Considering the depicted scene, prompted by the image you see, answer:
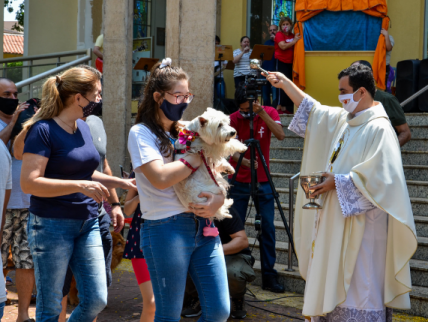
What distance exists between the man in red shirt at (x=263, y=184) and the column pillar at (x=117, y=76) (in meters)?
2.89

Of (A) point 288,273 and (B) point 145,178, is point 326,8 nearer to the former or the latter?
(A) point 288,273

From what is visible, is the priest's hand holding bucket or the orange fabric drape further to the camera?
the orange fabric drape

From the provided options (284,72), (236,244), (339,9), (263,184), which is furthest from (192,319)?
(339,9)

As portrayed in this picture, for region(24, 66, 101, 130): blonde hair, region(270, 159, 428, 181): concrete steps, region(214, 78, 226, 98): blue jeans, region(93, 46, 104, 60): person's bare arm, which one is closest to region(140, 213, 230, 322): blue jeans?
region(24, 66, 101, 130): blonde hair

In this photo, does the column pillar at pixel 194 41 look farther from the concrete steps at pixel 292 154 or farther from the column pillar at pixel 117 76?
the concrete steps at pixel 292 154

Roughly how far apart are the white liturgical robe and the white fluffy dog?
104cm

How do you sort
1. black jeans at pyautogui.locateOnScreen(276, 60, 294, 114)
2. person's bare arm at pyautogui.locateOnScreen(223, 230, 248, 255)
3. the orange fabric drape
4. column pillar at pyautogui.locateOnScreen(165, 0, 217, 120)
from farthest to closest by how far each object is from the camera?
black jeans at pyautogui.locateOnScreen(276, 60, 294, 114) → the orange fabric drape → column pillar at pyautogui.locateOnScreen(165, 0, 217, 120) → person's bare arm at pyautogui.locateOnScreen(223, 230, 248, 255)

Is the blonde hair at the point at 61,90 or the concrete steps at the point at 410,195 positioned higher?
the blonde hair at the point at 61,90

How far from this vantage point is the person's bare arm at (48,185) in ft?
9.74

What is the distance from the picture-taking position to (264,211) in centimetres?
595

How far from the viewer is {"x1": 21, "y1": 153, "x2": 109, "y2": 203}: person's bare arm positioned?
2969 mm

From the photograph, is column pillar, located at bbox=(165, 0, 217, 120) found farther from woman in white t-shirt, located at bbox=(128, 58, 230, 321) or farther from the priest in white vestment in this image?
woman in white t-shirt, located at bbox=(128, 58, 230, 321)

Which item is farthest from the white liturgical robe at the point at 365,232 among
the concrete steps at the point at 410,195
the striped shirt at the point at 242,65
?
the striped shirt at the point at 242,65

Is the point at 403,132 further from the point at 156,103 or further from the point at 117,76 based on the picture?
the point at 117,76
